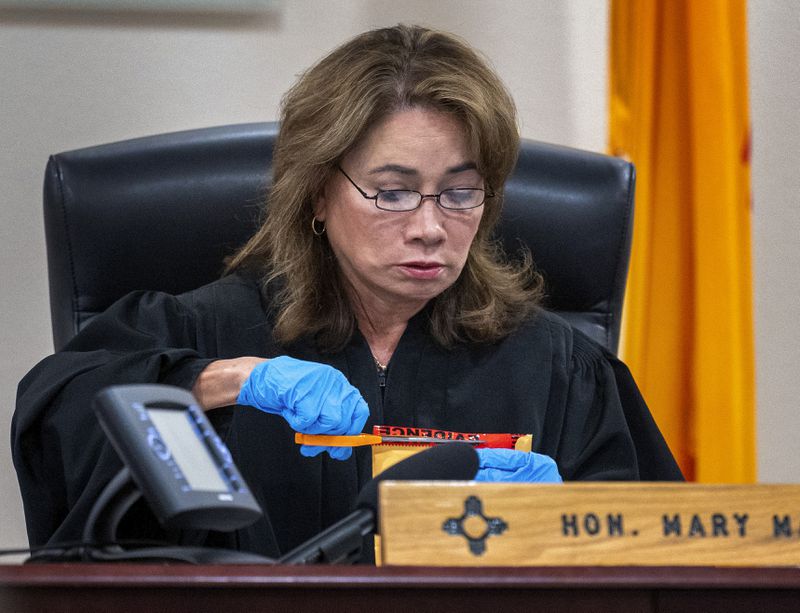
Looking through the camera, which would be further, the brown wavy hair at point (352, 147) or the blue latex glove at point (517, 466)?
the brown wavy hair at point (352, 147)

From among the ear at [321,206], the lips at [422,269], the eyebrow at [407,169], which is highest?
the eyebrow at [407,169]

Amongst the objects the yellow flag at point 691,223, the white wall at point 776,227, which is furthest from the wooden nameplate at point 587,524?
the yellow flag at point 691,223

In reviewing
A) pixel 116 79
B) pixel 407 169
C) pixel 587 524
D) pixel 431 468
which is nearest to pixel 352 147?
pixel 407 169

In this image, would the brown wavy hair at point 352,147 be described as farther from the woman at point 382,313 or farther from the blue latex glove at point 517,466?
the blue latex glove at point 517,466

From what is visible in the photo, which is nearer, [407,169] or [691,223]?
[407,169]

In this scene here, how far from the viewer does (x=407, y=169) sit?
4.67 ft

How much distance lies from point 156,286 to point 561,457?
0.67m

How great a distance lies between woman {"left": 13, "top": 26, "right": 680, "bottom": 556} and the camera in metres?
1.44

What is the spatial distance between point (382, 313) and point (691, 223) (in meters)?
0.85

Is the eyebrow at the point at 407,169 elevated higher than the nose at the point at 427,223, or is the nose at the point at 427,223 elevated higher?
the eyebrow at the point at 407,169

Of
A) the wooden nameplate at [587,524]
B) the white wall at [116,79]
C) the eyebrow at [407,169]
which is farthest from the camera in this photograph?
the white wall at [116,79]

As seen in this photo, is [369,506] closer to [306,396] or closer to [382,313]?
[306,396]

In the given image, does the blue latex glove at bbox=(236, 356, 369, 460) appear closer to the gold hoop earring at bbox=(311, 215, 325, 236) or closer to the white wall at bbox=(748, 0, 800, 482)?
the gold hoop earring at bbox=(311, 215, 325, 236)

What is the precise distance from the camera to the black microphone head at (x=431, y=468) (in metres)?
0.82
